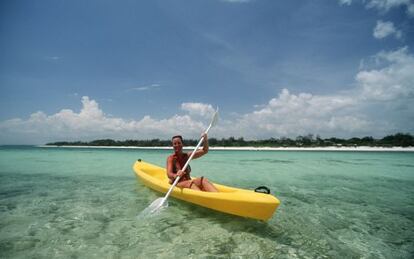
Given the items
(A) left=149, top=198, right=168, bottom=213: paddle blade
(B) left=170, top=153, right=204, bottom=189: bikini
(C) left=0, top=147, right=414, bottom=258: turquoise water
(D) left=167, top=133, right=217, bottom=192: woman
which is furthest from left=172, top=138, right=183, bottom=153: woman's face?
(C) left=0, top=147, right=414, bottom=258: turquoise water

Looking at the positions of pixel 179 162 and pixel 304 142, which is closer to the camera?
pixel 179 162

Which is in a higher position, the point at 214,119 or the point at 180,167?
the point at 214,119

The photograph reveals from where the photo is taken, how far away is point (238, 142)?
6600 cm

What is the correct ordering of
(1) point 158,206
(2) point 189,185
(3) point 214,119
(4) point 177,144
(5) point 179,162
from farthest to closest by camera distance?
(3) point 214,119 < (5) point 179,162 < (4) point 177,144 < (2) point 189,185 < (1) point 158,206

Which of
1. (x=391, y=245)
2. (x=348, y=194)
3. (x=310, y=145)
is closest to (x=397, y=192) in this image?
(x=348, y=194)

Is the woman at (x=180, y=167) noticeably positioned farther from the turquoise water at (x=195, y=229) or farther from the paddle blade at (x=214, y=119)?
the paddle blade at (x=214, y=119)

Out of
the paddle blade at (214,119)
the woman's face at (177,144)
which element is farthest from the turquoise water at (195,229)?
the paddle blade at (214,119)

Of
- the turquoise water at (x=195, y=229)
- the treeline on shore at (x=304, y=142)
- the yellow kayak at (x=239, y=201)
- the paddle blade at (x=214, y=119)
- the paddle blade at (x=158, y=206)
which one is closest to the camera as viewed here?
the turquoise water at (x=195, y=229)

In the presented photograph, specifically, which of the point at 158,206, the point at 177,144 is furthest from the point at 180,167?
the point at 158,206

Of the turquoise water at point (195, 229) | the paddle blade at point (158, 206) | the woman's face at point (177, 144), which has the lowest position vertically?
the turquoise water at point (195, 229)

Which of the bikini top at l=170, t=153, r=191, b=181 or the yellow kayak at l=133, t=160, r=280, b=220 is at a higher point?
the bikini top at l=170, t=153, r=191, b=181

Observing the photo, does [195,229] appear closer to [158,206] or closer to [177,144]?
[158,206]

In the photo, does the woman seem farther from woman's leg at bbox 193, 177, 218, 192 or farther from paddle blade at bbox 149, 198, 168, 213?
paddle blade at bbox 149, 198, 168, 213

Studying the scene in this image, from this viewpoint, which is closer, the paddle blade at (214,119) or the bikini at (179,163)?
the bikini at (179,163)
